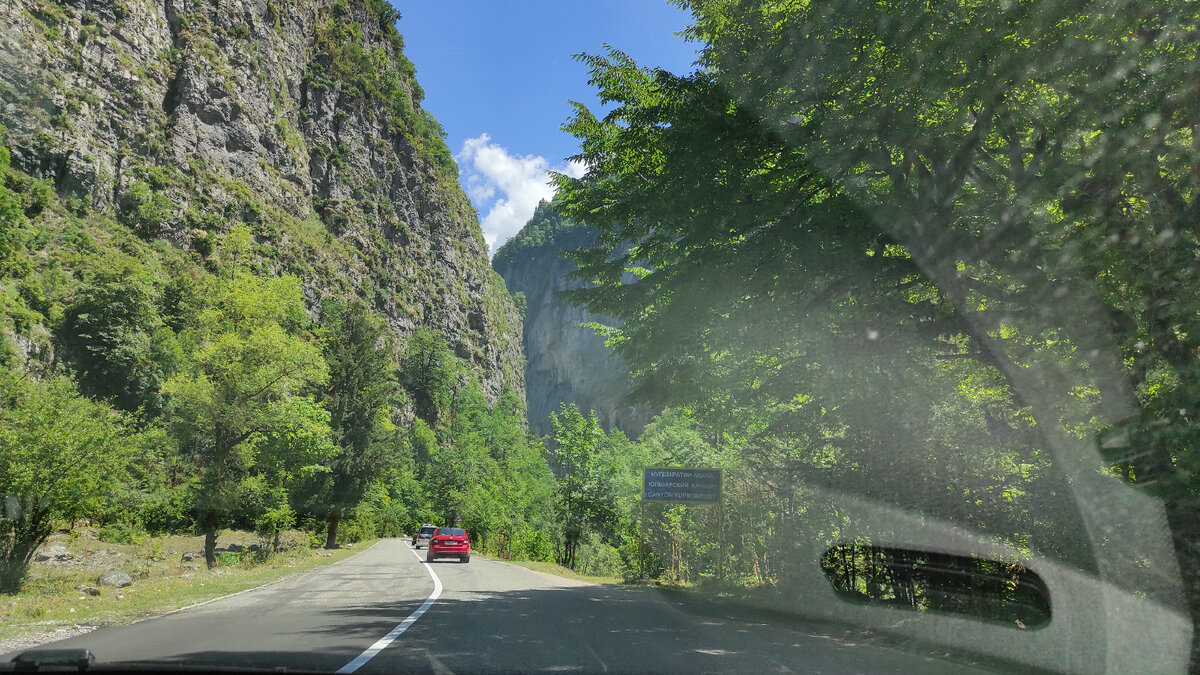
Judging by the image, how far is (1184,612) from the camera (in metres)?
6.09

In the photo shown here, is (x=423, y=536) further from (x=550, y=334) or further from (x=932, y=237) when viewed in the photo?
(x=550, y=334)

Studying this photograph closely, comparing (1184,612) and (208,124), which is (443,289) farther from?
(1184,612)

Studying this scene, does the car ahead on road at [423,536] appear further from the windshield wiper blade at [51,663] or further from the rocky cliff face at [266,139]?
the windshield wiper blade at [51,663]

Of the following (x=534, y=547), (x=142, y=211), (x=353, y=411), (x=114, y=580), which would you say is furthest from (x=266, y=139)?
(x=114, y=580)

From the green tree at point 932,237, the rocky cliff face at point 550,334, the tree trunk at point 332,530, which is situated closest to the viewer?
the green tree at point 932,237

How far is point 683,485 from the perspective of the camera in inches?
763

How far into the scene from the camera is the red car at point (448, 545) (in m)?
28.4

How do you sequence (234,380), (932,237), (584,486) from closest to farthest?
(932,237) → (234,380) → (584,486)

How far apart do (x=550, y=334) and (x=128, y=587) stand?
144 meters

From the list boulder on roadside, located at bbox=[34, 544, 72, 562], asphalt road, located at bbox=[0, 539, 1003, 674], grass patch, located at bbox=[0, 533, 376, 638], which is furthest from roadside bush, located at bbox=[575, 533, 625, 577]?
asphalt road, located at bbox=[0, 539, 1003, 674]

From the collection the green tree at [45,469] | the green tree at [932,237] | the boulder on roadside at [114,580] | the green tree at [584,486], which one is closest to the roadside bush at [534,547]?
the green tree at [584,486]

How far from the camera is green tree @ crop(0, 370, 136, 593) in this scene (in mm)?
13539

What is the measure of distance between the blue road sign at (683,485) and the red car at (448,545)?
498 inches

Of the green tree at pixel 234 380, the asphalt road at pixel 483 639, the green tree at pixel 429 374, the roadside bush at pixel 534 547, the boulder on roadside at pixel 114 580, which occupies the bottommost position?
the roadside bush at pixel 534 547
